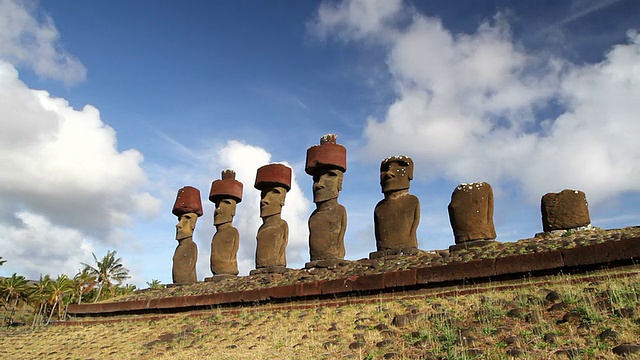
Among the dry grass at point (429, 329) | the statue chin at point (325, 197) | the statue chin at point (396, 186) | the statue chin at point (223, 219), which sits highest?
the statue chin at point (223, 219)

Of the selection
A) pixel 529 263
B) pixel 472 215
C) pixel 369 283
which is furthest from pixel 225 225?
pixel 529 263

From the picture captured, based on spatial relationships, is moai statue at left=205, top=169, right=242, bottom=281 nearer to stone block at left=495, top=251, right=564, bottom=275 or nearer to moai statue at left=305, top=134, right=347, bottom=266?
moai statue at left=305, top=134, right=347, bottom=266

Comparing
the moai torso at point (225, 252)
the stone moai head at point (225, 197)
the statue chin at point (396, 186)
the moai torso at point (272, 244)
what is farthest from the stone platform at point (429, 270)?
the stone moai head at point (225, 197)

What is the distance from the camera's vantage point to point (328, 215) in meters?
11.6

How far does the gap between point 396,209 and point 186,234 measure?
7980 millimetres

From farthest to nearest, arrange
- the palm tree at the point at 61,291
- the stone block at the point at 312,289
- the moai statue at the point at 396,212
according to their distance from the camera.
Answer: the palm tree at the point at 61,291 < the moai statue at the point at 396,212 < the stone block at the point at 312,289

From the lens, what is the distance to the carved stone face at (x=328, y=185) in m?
12.0

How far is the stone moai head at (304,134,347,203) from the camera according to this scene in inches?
473

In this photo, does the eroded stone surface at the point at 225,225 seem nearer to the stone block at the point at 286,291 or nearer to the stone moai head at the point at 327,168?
the stone moai head at the point at 327,168

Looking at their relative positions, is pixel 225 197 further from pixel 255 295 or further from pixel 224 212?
pixel 255 295

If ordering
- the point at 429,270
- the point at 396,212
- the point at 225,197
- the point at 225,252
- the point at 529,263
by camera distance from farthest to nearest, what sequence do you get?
the point at 225,197 → the point at 225,252 → the point at 396,212 → the point at 429,270 → the point at 529,263

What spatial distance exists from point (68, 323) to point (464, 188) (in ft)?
36.5

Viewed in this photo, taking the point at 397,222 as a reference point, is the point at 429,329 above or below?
below

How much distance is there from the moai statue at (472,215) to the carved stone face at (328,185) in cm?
299
